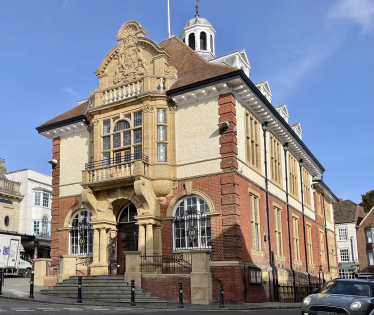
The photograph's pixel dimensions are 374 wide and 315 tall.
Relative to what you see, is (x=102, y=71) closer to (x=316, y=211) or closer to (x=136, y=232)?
(x=136, y=232)

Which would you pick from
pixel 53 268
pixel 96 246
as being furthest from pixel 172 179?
pixel 53 268

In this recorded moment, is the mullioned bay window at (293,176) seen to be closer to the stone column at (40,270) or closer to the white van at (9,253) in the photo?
the stone column at (40,270)

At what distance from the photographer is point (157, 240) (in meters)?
21.4

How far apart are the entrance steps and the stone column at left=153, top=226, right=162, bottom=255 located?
2125mm

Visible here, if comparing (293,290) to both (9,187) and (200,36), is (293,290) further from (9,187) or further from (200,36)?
(9,187)

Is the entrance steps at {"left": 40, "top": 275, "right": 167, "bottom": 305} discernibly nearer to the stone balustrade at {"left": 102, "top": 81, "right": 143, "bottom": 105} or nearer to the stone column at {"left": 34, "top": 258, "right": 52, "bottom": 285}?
the stone column at {"left": 34, "top": 258, "right": 52, "bottom": 285}

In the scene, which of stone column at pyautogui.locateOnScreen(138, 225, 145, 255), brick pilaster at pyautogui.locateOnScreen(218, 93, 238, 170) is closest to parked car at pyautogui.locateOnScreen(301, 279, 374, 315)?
brick pilaster at pyautogui.locateOnScreen(218, 93, 238, 170)

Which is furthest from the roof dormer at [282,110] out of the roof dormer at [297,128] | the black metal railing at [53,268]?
the black metal railing at [53,268]

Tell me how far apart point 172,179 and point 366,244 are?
4771cm

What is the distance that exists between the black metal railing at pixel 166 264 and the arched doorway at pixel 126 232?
7.56 ft

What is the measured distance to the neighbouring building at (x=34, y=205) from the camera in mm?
47156

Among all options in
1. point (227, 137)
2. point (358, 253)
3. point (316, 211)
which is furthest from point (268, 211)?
point (358, 253)

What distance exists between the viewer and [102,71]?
24875 millimetres

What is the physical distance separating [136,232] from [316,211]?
19231 mm
